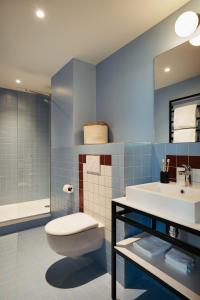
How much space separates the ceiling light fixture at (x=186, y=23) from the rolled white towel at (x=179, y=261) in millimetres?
1575

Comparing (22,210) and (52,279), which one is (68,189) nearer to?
(52,279)

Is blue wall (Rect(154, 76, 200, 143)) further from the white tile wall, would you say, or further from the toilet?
the toilet

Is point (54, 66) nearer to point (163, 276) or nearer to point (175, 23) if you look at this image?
point (175, 23)

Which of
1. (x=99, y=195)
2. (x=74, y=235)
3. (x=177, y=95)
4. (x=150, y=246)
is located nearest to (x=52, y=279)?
(x=74, y=235)

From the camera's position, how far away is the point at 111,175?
5.50ft

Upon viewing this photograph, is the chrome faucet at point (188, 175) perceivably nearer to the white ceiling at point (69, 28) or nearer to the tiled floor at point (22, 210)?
the white ceiling at point (69, 28)

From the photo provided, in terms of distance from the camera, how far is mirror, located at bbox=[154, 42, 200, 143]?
1430 millimetres

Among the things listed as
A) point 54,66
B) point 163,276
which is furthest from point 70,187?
point 54,66

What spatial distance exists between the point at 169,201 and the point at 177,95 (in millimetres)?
924

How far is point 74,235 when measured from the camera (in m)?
1.57

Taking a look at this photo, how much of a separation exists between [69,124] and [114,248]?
5.05 ft

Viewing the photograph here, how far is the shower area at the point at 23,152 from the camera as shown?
3248 mm

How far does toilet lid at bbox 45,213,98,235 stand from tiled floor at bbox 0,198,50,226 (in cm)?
115

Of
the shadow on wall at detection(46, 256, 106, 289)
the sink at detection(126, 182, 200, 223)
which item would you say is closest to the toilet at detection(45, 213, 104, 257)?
the shadow on wall at detection(46, 256, 106, 289)
